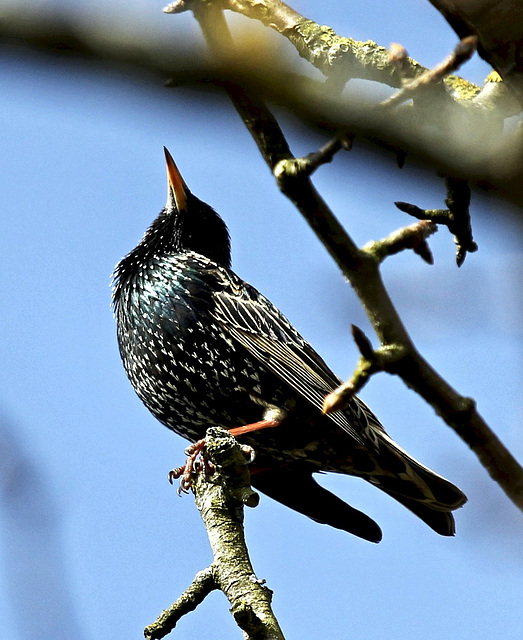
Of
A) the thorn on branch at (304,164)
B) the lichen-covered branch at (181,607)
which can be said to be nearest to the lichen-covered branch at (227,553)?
the lichen-covered branch at (181,607)

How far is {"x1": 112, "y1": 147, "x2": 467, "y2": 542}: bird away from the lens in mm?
5605

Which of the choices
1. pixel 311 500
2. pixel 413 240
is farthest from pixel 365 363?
pixel 311 500

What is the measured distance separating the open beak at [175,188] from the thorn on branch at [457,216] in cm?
374

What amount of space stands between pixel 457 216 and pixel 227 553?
172 centimetres

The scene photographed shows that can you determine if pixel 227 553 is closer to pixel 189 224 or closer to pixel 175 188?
pixel 189 224

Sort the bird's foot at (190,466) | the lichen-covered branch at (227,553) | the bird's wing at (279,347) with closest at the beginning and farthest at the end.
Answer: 1. the lichen-covered branch at (227,553)
2. the bird's foot at (190,466)
3. the bird's wing at (279,347)

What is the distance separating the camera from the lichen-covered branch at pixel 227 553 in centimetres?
351

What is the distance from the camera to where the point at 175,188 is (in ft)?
23.4

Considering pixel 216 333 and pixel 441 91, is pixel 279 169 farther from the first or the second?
pixel 216 333

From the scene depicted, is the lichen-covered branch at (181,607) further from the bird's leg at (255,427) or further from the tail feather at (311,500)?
the tail feather at (311,500)

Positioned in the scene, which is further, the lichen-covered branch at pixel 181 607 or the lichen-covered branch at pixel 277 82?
the lichen-covered branch at pixel 181 607

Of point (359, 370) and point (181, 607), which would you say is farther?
point (181, 607)

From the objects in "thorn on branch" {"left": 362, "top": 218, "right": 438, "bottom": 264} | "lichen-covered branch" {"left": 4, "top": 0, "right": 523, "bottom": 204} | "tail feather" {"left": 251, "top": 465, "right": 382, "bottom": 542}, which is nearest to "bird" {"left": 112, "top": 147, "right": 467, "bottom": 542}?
"tail feather" {"left": 251, "top": 465, "right": 382, "bottom": 542}

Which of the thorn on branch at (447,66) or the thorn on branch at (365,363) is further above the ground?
the thorn on branch at (447,66)
